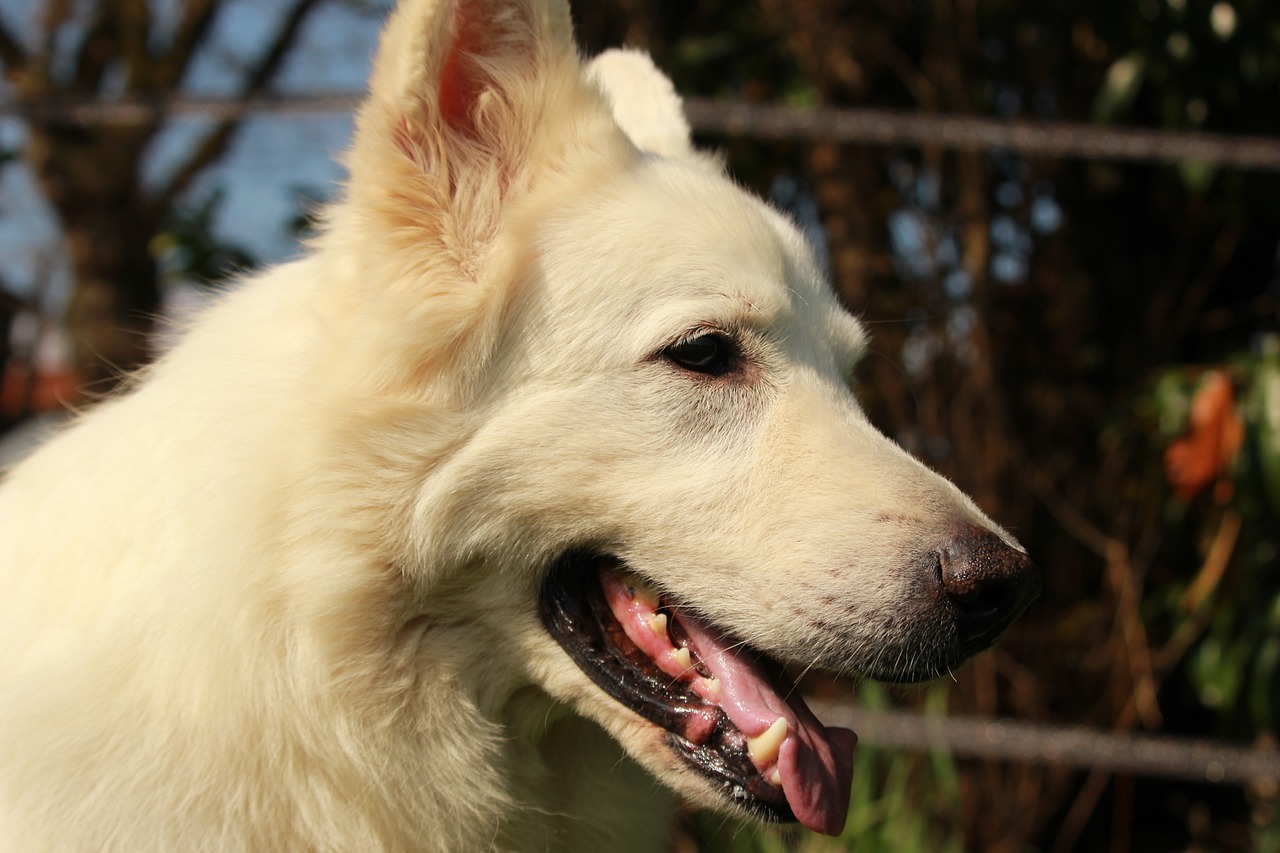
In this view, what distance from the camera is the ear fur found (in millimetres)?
2574

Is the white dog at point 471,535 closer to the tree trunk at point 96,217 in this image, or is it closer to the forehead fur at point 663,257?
the forehead fur at point 663,257

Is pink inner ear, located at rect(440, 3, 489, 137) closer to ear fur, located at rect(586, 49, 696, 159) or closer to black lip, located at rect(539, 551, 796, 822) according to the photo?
ear fur, located at rect(586, 49, 696, 159)

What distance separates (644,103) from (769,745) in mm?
1615

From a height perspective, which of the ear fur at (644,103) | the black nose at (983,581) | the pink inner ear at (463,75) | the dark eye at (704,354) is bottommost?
the black nose at (983,581)

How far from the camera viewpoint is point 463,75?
1.99 meters

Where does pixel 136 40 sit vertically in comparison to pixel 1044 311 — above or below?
above

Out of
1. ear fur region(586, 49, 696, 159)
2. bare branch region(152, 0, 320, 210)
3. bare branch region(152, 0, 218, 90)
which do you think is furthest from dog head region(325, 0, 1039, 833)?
bare branch region(152, 0, 218, 90)

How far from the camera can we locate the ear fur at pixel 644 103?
2.57m

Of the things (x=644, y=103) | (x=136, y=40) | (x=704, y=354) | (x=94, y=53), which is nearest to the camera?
(x=704, y=354)

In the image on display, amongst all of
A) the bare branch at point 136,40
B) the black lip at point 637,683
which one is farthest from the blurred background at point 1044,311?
the black lip at point 637,683

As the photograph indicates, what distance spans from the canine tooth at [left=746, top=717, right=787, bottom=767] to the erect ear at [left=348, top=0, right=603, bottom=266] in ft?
3.18

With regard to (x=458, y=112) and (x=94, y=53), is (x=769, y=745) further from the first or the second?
(x=94, y=53)

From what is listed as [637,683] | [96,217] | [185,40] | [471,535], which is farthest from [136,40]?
[637,683]

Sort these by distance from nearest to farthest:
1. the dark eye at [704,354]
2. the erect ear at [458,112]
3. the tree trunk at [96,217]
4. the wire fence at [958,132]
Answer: the erect ear at [458,112], the dark eye at [704,354], the wire fence at [958,132], the tree trunk at [96,217]
